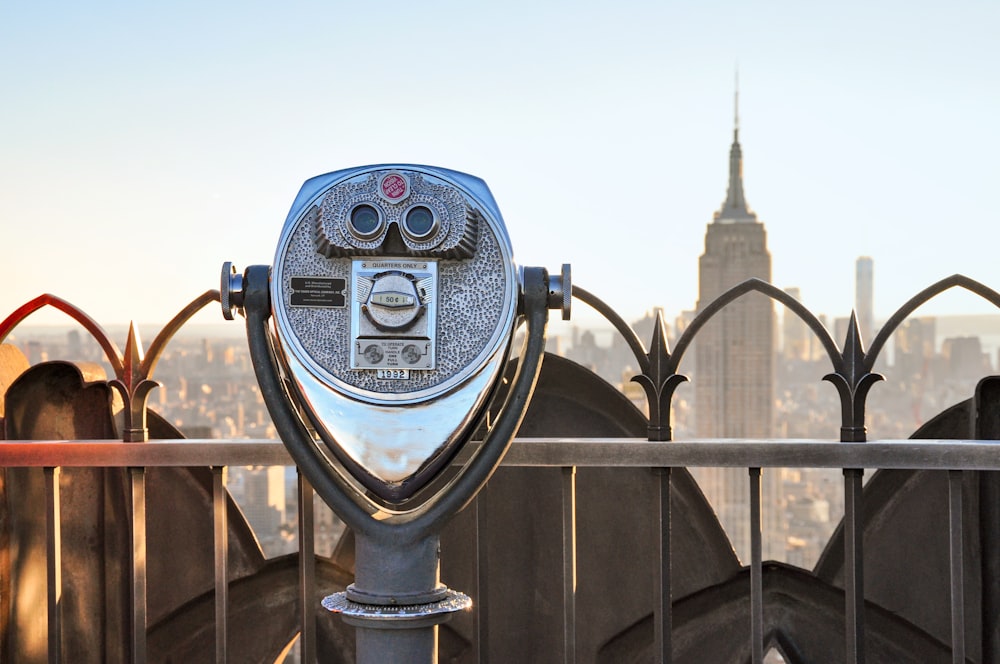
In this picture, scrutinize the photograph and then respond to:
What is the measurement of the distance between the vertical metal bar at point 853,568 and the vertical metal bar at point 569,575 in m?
0.71

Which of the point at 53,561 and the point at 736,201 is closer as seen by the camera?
the point at 53,561

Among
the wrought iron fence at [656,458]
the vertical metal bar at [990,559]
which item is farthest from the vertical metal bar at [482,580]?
the vertical metal bar at [990,559]

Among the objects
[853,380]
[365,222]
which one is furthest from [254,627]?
[853,380]

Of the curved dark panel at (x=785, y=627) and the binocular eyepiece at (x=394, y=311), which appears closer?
the binocular eyepiece at (x=394, y=311)

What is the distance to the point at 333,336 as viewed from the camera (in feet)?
6.95

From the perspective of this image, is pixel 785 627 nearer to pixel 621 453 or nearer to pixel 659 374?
pixel 621 453

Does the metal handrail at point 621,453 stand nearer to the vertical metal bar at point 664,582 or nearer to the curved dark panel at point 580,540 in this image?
the vertical metal bar at point 664,582

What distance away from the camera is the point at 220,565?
3018 mm

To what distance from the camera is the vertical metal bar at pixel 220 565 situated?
3.00 metres

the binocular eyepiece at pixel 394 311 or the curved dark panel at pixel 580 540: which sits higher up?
the binocular eyepiece at pixel 394 311

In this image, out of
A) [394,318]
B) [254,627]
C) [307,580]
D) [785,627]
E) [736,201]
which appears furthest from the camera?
[736,201]

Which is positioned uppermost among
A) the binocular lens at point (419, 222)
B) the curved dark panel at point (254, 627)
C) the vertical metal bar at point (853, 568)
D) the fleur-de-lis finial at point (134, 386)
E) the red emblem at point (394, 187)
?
the red emblem at point (394, 187)

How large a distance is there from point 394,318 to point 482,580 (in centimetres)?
117

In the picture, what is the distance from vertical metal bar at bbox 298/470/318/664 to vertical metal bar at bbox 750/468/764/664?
3.87 ft
